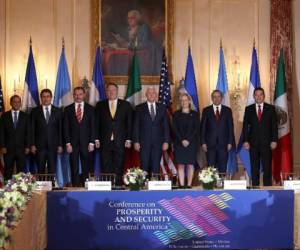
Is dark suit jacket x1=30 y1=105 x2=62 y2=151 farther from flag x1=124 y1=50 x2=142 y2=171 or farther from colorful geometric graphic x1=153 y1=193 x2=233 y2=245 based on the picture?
colorful geometric graphic x1=153 y1=193 x2=233 y2=245

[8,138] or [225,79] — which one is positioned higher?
[225,79]

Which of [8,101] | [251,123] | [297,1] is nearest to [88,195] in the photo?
[251,123]

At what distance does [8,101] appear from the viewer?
345 inches

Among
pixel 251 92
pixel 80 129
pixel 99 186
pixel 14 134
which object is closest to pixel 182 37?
pixel 251 92

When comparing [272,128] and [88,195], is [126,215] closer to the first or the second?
[88,195]

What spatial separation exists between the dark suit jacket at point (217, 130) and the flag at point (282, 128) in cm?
106

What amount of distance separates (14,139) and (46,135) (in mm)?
455

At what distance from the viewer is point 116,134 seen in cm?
771

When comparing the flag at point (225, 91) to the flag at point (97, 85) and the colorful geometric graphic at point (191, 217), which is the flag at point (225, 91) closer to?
the flag at point (97, 85)

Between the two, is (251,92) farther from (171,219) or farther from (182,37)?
(171,219)

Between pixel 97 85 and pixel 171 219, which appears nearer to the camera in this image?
pixel 171 219

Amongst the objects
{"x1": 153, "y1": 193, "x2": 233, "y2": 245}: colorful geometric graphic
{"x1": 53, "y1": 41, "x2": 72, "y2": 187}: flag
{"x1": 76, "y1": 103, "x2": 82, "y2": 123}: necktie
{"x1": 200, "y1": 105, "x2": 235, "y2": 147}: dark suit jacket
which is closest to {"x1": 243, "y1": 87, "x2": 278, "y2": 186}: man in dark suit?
{"x1": 200, "y1": 105, "x2": 235, "y2": 147}: dark suit jacket

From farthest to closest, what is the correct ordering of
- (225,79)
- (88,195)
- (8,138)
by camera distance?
(225,79)
(8,138)
(88,195)

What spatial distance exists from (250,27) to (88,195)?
5.07m
